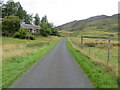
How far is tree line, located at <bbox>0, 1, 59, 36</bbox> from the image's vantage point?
51.0m

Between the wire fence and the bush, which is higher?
the bush

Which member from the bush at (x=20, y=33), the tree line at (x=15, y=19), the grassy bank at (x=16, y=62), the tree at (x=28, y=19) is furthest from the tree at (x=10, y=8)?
the grassy bank at (x=16, y=62)

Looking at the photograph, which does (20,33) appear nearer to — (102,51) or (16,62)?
(102,51)

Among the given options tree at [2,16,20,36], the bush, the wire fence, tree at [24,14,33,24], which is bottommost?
the wire fence

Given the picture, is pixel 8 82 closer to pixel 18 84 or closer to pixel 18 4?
pixel 18 84

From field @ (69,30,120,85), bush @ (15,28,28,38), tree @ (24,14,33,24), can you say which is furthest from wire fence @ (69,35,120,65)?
tree @ (24,14,33,24)

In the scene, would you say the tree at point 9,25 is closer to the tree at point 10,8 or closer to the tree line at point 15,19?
the tree line at point 15,19

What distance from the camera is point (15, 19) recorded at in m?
51.6

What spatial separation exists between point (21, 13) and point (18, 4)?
16.2ft

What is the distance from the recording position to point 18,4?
8250 cm

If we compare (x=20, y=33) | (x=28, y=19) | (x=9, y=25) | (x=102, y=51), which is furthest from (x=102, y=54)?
(x=28, y=19)

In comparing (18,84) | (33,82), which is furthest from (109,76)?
(18,84)

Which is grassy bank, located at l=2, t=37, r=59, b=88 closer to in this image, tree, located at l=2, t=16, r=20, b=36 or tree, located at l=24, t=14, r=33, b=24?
tree, located at l=2, t=16, r=20, b=36

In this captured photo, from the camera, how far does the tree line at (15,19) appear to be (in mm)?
51006
